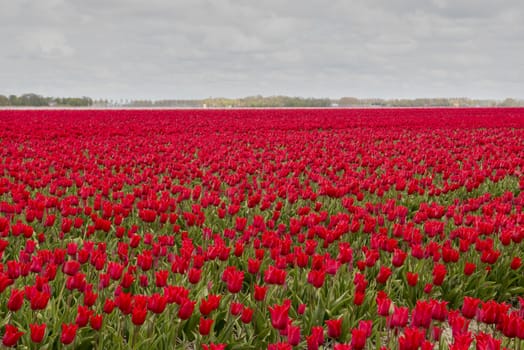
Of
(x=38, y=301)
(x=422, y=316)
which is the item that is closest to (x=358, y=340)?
(x=422, y=316)

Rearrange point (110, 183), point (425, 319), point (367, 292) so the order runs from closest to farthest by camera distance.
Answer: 1. point (425, 319)
2. point (367, 292)
3. point (110, 183)

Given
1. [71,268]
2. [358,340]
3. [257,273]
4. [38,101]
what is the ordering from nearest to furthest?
[358,340]
[71,268]
[257,273]
[38,101]

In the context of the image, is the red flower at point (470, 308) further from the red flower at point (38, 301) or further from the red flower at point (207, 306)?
the red flower at point (38, 301)

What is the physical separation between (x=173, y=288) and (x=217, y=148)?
1078 centimetres

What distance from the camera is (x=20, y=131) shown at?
1722 centimetres

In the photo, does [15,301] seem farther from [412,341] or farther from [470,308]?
[470,308]

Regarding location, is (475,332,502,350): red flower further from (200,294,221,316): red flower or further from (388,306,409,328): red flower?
(200,294,221,316): red flower

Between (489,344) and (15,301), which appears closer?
(489,344)

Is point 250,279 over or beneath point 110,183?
beneath

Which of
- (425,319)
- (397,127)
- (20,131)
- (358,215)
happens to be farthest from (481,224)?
(397,127)

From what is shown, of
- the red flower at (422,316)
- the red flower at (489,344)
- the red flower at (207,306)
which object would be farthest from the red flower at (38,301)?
the red flower at (489,344)

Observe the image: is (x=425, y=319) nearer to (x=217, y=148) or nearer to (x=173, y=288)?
(x=173, y=288)

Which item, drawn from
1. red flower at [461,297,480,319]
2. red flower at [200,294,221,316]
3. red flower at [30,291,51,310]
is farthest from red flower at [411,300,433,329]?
red flower at [30,291,51,310]

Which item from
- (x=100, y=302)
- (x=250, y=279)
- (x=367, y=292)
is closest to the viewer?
(x=100, y=302)
